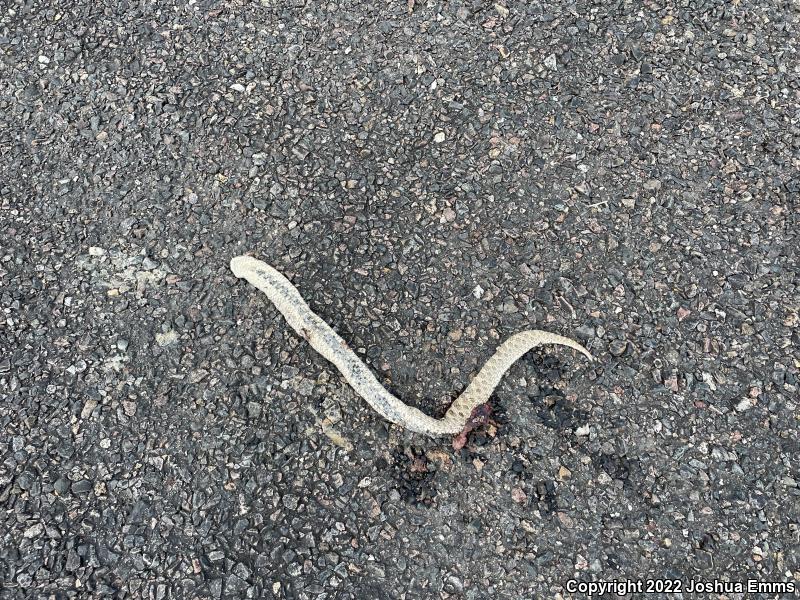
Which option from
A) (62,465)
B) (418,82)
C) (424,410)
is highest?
(418,82)

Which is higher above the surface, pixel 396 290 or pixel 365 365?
pixel 396 290

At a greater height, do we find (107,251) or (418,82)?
(418,82)

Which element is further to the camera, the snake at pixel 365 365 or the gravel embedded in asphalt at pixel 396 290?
the snake at pixel 365 365

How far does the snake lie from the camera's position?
3.64 meters

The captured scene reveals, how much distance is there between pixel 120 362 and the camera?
151 inches

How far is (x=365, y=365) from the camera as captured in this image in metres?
3.81

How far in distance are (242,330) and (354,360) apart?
72 cm

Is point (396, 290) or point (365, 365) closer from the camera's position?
point (365, 365)

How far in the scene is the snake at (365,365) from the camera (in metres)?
3.64

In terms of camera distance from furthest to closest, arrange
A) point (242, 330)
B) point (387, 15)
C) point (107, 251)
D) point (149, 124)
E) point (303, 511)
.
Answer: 1. point (387, 15)
2. point (149, 124)
3. point (107, 251)
4. point (242, 330)
5. point (303, 511)

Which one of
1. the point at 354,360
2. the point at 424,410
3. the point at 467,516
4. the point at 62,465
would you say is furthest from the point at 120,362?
the point at 467,516

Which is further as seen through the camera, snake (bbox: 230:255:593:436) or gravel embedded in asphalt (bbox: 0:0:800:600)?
snake (bbox: 230:255:593:436)

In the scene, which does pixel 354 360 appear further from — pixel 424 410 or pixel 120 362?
pixel 120 362

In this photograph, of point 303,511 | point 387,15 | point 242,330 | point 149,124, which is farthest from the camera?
point 387,15
